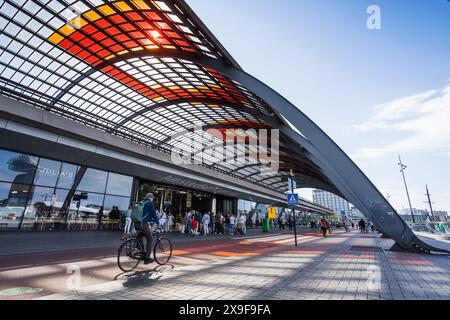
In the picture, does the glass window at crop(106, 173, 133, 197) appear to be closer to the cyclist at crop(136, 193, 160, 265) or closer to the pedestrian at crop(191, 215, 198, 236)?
the pedestrian at crop(191, 215, 198, 236)

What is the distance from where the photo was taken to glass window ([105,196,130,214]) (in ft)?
65.7

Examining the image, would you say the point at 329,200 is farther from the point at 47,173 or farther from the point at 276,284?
the point at 276,284

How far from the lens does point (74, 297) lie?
3686 mm

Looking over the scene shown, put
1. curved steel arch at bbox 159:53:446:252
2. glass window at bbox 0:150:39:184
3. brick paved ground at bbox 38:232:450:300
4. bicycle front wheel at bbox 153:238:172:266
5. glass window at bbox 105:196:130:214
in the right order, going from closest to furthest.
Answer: brick paved ground at bbox 38:232:450:300
bicycle front wheel at bbox 153:238:172:266
curved steel arch at bbox 159:53:446:252
glass window at bbox 0:150:39:184
glass window at bbox 105:196:130:214

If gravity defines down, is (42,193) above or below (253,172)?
below

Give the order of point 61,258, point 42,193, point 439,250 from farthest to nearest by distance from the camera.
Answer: point 42,193 < point 439,250 < point 61,258

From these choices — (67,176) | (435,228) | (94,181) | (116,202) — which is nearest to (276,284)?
(67,176)

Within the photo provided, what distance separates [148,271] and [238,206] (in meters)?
33.5

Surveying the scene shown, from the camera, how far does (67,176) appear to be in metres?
17.3

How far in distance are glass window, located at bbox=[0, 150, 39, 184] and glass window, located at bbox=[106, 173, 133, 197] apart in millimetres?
5551

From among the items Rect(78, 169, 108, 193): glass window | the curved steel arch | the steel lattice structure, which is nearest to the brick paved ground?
the curved steel arch

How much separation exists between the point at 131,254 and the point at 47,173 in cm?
1415
